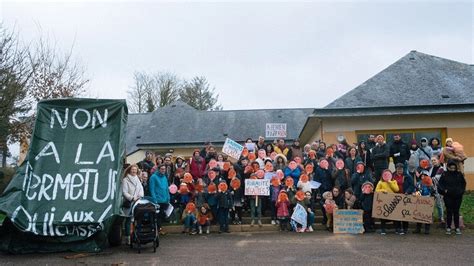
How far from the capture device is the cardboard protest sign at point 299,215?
11578 millimetres

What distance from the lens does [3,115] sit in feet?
58.5

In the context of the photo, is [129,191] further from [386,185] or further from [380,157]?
[380,157]

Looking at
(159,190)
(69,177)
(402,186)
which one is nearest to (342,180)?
(402,186)

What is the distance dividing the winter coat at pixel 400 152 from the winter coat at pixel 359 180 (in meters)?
1.44

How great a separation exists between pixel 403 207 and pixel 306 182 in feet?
8.56

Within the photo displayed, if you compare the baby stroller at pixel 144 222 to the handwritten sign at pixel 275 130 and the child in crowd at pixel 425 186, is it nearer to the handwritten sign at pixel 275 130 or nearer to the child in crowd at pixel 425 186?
the child in crowd at pixel 425 186

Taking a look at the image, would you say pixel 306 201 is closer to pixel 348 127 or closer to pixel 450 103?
pixel 348 127

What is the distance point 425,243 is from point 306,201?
3.22 metres

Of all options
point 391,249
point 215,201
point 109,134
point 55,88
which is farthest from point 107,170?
point 55,88

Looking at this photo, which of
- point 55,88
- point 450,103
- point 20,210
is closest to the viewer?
point 20,210

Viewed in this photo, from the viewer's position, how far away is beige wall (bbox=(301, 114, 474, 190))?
17.3m

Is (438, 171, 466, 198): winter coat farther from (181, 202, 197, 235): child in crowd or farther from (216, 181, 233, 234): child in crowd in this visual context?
(181, 202, 197, 235): child in crowd

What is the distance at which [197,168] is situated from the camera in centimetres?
1304

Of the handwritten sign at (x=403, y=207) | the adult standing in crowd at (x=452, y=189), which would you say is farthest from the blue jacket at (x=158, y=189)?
the adult standing in crowd at (x=452, y=189)
